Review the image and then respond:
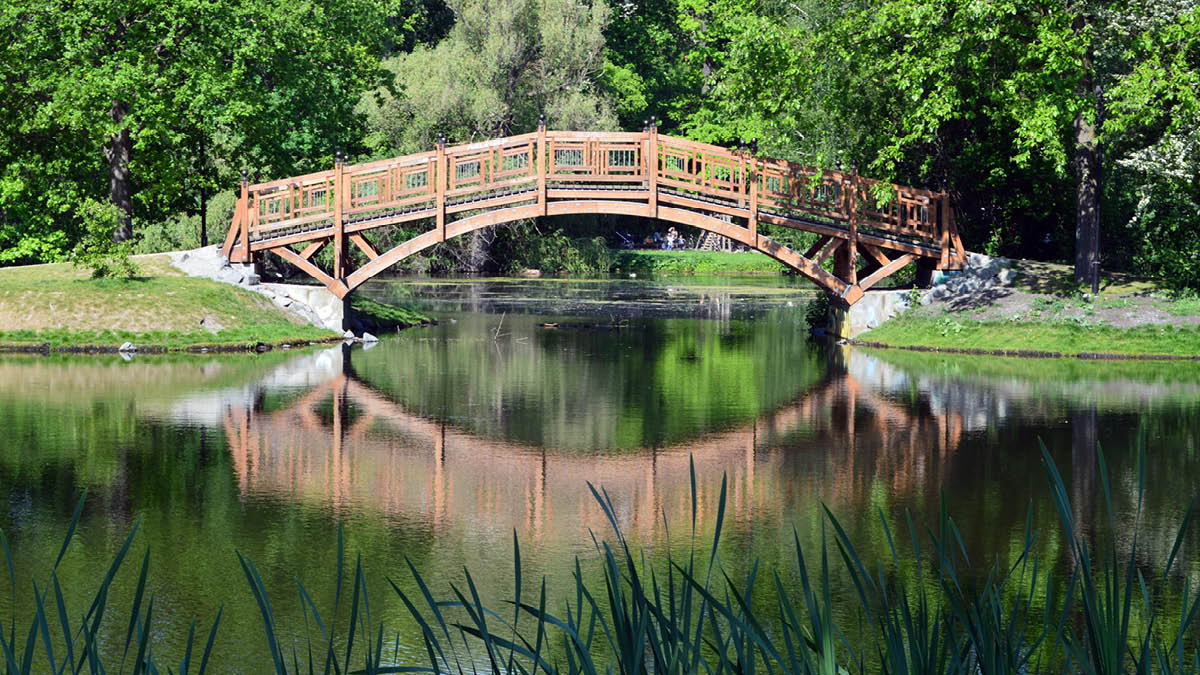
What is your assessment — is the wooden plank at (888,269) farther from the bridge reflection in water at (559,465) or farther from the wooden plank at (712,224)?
the bridge reflection in water at (559,465)

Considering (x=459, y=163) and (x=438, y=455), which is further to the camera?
(x=459, y=163)

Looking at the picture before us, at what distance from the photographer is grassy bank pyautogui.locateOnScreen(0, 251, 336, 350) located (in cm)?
2694

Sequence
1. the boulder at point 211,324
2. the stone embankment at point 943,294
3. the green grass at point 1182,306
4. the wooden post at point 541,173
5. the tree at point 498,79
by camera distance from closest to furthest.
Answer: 1. the green grass at point 1182,306
2. the boulder at point 211,324
3. the stone embankment at point 943,294
4. the wooden post at point 541,173
5. the tree at point 498,79

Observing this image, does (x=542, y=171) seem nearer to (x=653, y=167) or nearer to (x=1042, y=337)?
(x=653, y=167)

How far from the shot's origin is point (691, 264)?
64.4 meters

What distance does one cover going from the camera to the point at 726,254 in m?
67.2

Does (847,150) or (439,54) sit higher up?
(439,54)

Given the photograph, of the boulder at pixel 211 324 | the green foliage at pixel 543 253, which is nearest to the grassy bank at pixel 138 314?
Result: the boulder at pixel 211 324

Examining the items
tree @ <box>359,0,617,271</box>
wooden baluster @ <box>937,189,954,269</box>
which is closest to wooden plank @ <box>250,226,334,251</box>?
wooden baluster @ <box>937,189,954,269</box>

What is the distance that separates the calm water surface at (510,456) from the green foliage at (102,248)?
160 inches

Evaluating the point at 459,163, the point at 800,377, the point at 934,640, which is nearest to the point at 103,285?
the point at 459,163

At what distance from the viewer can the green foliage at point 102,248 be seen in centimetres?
2830

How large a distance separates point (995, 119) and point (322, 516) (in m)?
21.0

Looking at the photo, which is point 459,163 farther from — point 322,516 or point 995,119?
point 322,516
